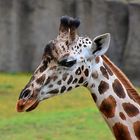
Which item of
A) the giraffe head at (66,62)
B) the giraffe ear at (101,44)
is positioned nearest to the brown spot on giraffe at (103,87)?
the giraffe head at (66,62)

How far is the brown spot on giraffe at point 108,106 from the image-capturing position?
4.71 m

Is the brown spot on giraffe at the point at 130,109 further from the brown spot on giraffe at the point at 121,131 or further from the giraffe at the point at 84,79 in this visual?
the brown spot on giraffe at the point at 121,131

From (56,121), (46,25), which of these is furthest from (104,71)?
(46,25)

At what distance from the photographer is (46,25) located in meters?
14.9

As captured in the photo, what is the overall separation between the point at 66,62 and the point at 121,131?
635mm

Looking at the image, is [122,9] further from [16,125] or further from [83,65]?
[83,65]

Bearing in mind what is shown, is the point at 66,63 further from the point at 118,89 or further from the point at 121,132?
the point at 121,132

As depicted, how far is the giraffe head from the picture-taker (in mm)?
4594

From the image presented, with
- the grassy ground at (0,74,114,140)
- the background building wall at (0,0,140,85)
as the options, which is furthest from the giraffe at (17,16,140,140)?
the background building wall at (0,0,140,85)

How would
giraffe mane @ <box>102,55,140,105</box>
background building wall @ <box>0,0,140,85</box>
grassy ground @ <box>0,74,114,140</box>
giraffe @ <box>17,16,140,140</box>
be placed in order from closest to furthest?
giraffe @ <box>17,16,140,140</box> → giraffe mane @ <box>102,55,140,105</box> → grassy ground @ <box>0,74,114,140</box> → background building wall @ <box>0,0,140,85</box>

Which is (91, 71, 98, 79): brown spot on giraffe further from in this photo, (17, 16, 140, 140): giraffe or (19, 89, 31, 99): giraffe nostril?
(19, 89, 31, 99): giraffe nostril

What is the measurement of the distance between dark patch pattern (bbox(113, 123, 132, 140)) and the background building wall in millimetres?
9863

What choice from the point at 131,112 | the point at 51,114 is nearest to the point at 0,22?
the point at 51,114

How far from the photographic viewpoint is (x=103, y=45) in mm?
4621
